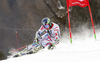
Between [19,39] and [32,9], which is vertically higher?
[32,9]

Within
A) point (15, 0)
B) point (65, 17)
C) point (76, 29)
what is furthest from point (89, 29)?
point (15, 0)

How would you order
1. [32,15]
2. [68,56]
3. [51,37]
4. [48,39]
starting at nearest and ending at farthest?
1. [68,56]
2. [48,39]
3. [51,37]
4. [32,15]

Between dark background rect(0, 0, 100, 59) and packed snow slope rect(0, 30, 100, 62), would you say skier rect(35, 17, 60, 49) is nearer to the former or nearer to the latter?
packed snow slope rect(0, 30, 100, 62)

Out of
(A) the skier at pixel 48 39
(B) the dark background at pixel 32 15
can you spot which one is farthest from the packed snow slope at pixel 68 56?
(B) the dark background at pixel 32 15

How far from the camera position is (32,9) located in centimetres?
1225

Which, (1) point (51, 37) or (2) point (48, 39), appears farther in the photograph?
(1) point (51, 37)

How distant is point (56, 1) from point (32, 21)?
2.71 metres

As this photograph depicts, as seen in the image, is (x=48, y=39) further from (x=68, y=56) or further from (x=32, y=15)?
(x=32, y=15)

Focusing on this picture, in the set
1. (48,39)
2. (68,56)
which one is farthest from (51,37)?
(68,56)

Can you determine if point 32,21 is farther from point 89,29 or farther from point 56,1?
point 89,29

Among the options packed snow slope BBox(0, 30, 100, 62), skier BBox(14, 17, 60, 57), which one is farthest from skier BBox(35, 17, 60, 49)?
packed snow slope BBox(0, 30, 100, 62)

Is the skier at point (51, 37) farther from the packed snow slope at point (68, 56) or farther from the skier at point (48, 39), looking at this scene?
the packed snow slope at point (68, 56)

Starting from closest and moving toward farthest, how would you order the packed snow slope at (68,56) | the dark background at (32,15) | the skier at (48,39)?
the packed snow slope at (68,56) < the skier at (48,39) < the dark background at (32,15)

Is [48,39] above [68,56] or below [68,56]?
above
